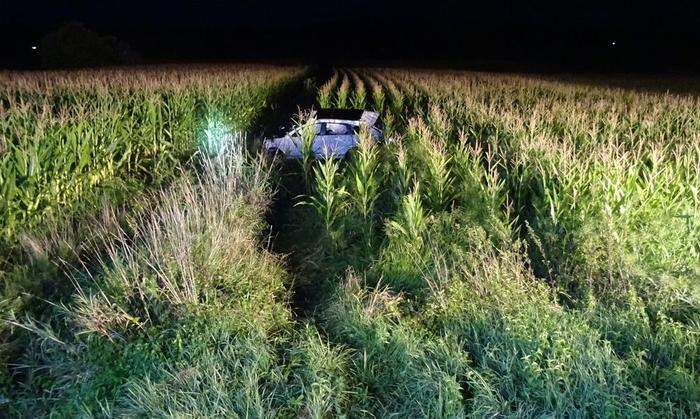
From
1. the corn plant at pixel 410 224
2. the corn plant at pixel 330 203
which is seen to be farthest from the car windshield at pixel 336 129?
the corn plant at pixel 410 224

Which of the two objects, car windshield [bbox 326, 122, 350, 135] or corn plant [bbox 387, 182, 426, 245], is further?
car windshield [bbox 326, 122, 350, 135]

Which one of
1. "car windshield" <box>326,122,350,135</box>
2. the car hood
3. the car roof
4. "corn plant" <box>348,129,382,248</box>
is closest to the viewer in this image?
"corn plant" <box>348,129,382,248</box>

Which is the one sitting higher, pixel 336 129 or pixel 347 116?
pixel 347 116

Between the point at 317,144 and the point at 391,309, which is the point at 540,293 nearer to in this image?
the point at 391,309

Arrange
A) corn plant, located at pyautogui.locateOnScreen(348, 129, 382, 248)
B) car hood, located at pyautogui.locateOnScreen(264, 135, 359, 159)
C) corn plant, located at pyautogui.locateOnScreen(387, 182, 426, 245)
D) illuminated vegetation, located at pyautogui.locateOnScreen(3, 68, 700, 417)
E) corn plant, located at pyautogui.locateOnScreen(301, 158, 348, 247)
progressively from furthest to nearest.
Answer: car hood, located at pyautogui.locateOnScreen(264, 135, 359, 159) → corn plant, located at pyautogui.locateOnScreen(301, 158, 348, 247) → corn plant, located at pyautogui.locateOnScreen(348, 129, 382, 248) → corn plant, located at pyautogui.locateOnScreen(387, 182, 426, 245) → illuminated vegetation, located at pyautogui.locateOnScreen(3, 68, 700, 417)

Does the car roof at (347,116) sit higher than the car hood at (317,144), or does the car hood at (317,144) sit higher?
the car roof at (347,116)

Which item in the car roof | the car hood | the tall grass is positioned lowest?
the car hood

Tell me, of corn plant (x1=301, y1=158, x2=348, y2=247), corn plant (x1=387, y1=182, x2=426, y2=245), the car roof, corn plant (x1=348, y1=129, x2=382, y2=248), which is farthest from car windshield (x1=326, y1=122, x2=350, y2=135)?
corn plant (x1=387, y1=182, x2=426, y2=245)

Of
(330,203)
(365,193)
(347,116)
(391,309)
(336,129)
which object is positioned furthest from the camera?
(347,116)

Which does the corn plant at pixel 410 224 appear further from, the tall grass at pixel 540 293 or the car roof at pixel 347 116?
the car roof at pixel 347 116

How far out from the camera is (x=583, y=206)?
6906 mm

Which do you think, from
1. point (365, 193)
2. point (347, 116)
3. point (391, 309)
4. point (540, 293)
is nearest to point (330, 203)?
point (365, 193)

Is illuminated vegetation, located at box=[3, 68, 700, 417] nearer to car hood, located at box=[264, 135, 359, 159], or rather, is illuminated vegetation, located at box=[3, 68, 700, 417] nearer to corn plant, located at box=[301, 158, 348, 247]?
corn plant, located at box=[301, 158, 348, 247]

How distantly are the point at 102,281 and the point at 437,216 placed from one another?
13.5 feet
